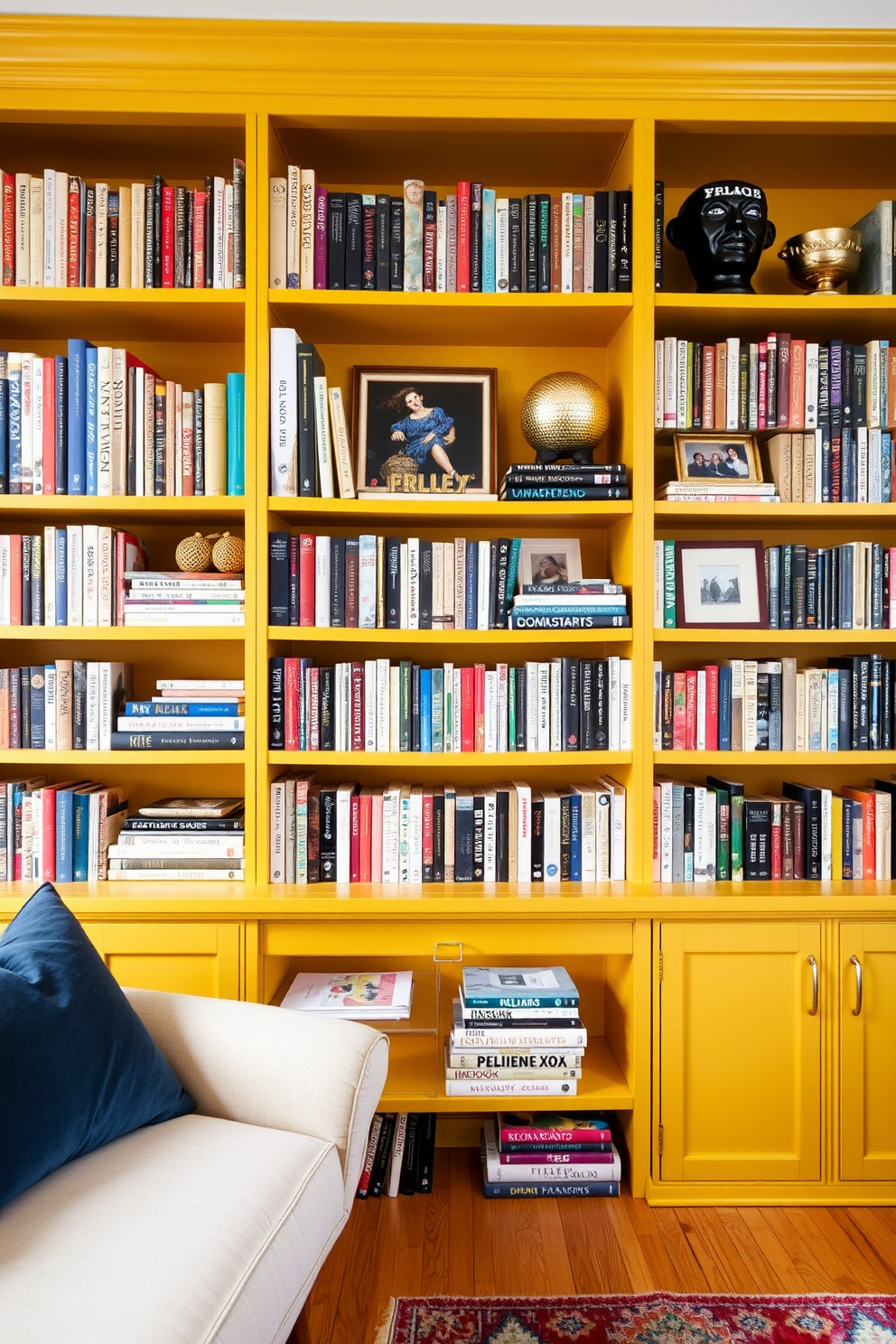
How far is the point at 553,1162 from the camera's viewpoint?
2.05m

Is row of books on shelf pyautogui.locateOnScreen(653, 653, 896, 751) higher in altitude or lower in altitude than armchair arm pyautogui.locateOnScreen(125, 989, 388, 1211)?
higher

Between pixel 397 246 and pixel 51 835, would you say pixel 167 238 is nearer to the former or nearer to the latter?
pixel 397 246

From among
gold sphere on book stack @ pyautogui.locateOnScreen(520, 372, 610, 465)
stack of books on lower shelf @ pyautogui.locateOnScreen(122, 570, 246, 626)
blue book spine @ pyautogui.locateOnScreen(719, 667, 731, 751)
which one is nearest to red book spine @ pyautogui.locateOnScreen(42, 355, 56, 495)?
stack of books on lower shelf @ pyautogui.locateOnScreen(122, 570, 246, 626)

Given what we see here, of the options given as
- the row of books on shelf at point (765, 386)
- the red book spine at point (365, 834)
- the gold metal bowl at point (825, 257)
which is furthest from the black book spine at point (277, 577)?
the gold metal bowl at point (825, 257)

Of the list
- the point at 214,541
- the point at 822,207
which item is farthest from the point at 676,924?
the point at 822,207

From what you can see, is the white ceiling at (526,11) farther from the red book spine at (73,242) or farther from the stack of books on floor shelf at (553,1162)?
the stack of books on floor shelf at (553,1162)

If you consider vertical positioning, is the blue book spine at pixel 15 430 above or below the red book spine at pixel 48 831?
above

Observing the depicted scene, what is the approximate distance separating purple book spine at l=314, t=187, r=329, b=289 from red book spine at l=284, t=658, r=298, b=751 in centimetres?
92

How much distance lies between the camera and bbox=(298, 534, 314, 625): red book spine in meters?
2.12

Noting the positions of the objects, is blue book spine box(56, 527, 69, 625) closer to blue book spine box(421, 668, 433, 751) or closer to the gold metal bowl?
blue book spine box(421, 668, 433, 751)

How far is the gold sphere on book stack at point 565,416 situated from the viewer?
215cm

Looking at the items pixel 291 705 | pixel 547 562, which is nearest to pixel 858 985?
pixel 547 562

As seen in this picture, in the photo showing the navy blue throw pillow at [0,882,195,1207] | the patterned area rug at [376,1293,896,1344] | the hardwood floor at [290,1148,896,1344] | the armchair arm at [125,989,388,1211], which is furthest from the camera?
the hardwood floor at [290,1148,896,1344]

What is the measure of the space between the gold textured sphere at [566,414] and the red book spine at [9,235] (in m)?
1.28
